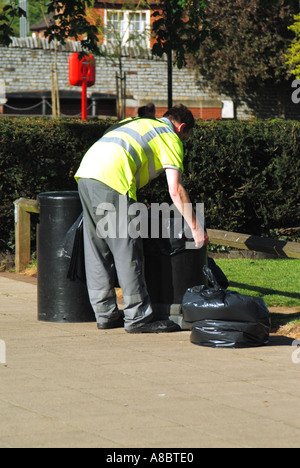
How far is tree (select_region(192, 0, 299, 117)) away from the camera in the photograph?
99.2 ft

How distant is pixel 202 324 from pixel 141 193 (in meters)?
5.33

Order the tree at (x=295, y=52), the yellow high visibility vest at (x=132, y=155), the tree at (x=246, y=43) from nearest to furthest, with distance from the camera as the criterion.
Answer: the yellow high visibility vest at (x=132, y=155)
the tree at (x=295, y=52)
the tree at (x=246, y=43)

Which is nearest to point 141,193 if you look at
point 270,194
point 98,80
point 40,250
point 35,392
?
point 270,194

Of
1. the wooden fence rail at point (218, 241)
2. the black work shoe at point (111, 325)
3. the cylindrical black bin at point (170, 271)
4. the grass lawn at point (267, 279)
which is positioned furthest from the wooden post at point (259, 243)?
the black work shoe at point (111, 325)

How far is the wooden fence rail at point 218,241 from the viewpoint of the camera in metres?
7.15

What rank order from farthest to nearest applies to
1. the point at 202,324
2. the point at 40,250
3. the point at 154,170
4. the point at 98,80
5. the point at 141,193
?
the point at 98,80 → the point at 141,193 → the point at 40,250 → the point at 154,170 → the point at 202,324

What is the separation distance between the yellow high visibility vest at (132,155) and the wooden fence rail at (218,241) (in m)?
1.05

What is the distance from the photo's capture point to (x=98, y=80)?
3161cm

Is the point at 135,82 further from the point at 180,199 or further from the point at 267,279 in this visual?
the point at 180,199

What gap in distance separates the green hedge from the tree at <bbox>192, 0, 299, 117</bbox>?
18.0 meters

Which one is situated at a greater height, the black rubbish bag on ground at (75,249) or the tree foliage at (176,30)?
the tree foliage at (176,30)

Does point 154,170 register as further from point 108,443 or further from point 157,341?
point 108,443

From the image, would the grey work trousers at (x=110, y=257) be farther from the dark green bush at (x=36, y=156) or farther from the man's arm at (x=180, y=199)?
the dark green bush at (x=36, y=156)
